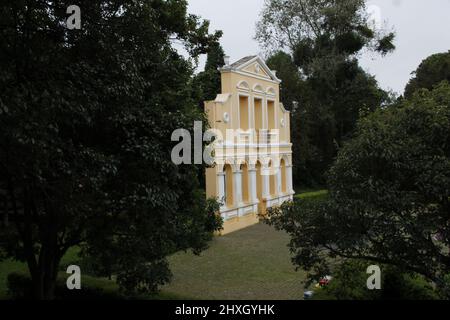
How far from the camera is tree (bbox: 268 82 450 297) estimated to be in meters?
7.28

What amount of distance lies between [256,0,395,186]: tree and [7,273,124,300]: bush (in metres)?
26.0

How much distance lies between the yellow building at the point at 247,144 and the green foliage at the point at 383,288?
32.8ft

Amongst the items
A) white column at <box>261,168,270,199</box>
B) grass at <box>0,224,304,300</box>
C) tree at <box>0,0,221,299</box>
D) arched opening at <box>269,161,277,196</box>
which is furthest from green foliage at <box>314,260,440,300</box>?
arched opening at <box>269,161,277,196</box>

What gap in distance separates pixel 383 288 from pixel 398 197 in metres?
3.94

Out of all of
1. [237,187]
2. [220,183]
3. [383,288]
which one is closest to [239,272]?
[383,288]

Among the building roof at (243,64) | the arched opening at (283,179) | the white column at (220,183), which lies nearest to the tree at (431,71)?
the arched opening at (283,179)

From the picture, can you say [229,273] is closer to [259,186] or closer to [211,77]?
[259,186]

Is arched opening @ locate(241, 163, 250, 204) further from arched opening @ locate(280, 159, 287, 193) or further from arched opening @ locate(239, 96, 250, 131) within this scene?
arched opening @ locate(280, 159, 287, 193)

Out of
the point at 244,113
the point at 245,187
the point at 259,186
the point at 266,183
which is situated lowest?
the point at 245,187

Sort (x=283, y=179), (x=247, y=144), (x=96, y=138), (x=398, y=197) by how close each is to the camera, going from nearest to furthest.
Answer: (x=96, y=138) → (x=398, y=197) → (x=247, y=144) → (x=283, y=179)

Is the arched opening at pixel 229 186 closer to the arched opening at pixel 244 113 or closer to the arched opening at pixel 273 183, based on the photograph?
the arched opening at pixel 244 113

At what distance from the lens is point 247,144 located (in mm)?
23578

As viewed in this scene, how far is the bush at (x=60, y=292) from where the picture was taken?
993 centimetres
